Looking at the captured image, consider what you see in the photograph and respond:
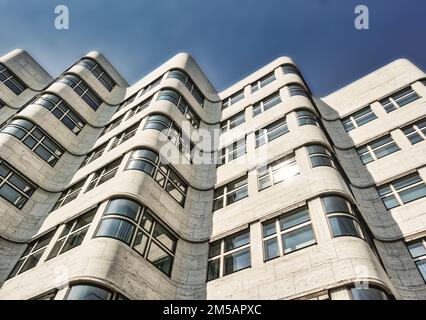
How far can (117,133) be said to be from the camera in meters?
20.6

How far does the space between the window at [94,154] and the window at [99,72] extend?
956cm

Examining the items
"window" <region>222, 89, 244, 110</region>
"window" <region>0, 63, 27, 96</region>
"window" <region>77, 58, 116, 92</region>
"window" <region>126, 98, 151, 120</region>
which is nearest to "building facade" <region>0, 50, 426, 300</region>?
"window" <region>126, 98, 151, 120</region>

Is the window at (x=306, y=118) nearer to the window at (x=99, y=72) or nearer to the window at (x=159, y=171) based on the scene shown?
the window at (x=159, y=171)

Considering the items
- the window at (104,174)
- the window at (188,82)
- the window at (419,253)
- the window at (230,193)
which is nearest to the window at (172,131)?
the window at (104,174)

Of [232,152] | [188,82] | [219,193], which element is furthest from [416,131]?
[188,82]

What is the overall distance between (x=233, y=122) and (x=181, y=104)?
3.85 meters

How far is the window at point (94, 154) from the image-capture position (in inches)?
774

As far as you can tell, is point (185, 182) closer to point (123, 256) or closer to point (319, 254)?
point (123, 256)

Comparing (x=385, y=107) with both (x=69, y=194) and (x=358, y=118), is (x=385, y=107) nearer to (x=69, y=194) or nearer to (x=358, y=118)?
(x=358, y=118)

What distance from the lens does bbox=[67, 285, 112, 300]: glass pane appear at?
9.41 meters

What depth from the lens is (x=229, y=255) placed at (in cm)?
1308

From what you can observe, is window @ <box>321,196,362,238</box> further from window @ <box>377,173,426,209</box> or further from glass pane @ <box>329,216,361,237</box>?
window @ <box>377,173,426,209</box>

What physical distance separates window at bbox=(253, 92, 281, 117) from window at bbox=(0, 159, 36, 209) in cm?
1422
